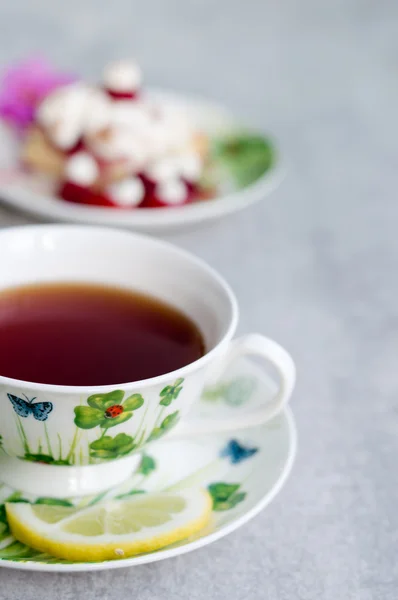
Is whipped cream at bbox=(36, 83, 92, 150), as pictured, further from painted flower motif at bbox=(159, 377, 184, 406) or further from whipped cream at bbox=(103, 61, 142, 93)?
painted flower motif at bbox=(159, 377, 184, 406)

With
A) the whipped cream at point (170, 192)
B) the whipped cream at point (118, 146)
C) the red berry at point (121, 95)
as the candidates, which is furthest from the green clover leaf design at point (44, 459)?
the red berry at point (121, 95)

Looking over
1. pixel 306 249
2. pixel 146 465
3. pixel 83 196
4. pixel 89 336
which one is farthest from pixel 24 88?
pixel 146 465

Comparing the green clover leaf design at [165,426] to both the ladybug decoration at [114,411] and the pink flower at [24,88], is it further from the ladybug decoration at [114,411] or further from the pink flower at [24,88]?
the pink flower at [24,88]

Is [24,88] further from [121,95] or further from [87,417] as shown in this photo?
[87,417]

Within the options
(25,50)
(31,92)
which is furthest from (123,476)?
(25,50)

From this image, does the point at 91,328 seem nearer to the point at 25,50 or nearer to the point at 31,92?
the point at 31,92

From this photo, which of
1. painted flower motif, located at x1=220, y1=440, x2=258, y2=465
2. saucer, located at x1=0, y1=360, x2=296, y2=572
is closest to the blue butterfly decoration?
saucer, located at x1=0, y1=360, x2=296, y2=572
